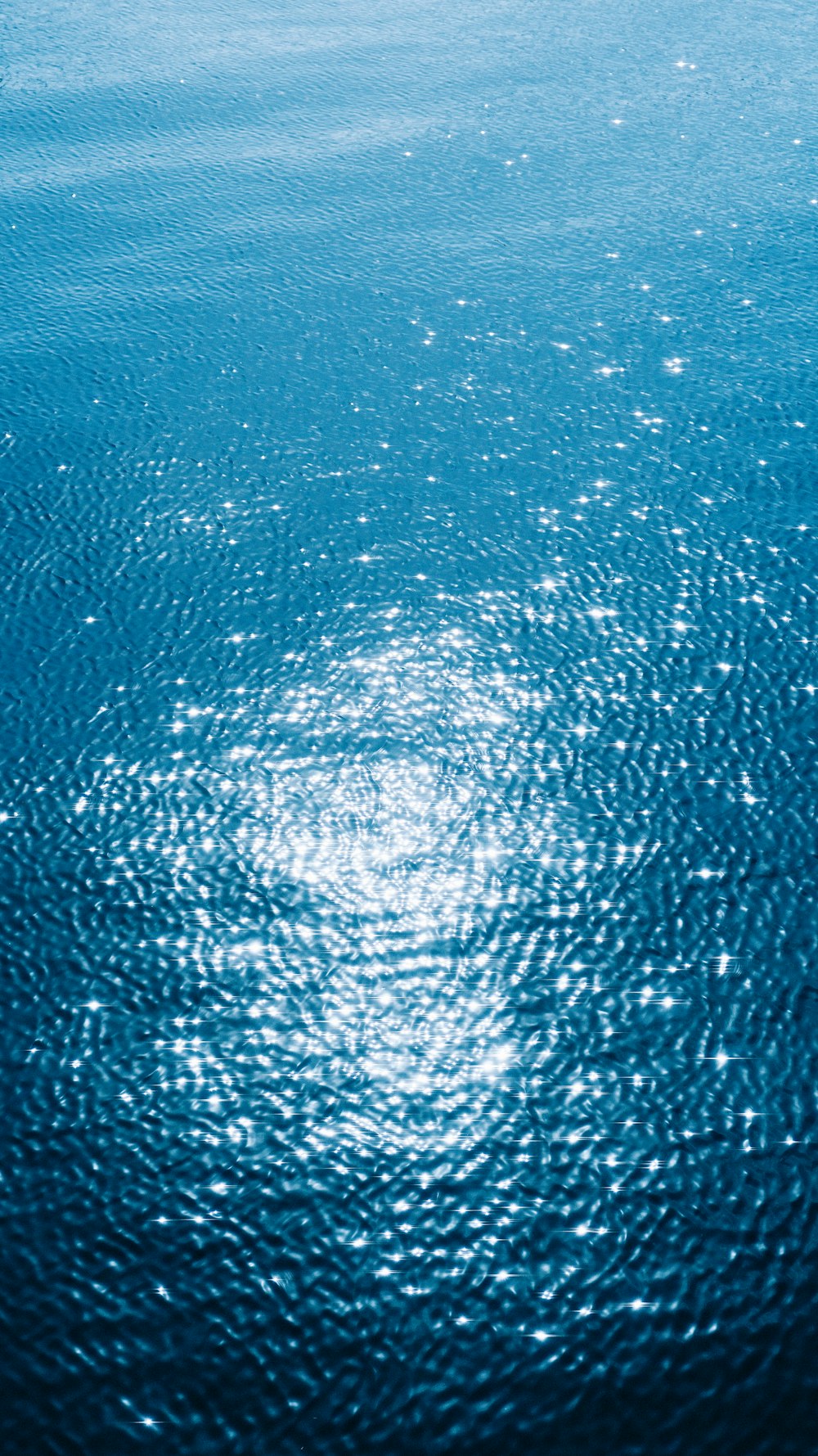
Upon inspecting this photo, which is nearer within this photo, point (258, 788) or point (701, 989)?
point (701, 989)

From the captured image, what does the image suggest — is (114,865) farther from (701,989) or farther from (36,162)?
(36,162)

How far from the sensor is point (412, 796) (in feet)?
19.0

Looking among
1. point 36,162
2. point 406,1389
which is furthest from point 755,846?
point 36,162

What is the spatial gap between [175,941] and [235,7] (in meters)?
12.9

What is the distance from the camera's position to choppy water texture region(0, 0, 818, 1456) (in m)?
4.10

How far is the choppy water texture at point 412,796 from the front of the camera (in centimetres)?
410

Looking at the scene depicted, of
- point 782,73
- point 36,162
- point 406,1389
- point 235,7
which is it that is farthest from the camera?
point 235,7

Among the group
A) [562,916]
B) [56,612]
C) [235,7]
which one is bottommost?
[562,916]

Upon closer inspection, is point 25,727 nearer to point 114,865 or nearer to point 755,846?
point 114,865

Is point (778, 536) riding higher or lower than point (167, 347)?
lower

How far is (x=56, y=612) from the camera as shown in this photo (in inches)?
268

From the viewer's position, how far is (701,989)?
198 inches

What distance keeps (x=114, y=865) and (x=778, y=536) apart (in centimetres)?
430

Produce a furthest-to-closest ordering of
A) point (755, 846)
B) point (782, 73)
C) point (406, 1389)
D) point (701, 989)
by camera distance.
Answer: point (782, 73), point (755, 846), point (701, 989), point (406, 1389)
